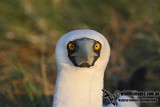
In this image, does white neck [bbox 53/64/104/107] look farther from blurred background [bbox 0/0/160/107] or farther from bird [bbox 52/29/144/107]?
blurred background [bbox 0/0/160/107]

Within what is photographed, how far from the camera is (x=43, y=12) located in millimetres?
4633

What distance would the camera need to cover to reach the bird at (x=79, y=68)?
2.04 metres

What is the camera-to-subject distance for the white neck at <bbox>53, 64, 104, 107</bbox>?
2.09m

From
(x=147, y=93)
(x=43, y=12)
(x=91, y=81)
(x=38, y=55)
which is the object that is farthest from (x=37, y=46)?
(x=91, y=81)

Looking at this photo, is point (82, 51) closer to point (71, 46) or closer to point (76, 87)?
point (71, 46)

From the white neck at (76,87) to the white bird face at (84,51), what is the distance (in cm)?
7

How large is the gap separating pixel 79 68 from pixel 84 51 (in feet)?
0.43

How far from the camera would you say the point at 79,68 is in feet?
6.83

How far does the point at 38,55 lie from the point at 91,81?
2.46 metres

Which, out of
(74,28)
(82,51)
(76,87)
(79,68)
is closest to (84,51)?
(82,51)

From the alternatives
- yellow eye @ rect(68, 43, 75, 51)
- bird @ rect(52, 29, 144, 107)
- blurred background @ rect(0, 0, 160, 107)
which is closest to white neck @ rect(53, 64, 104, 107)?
bird @ rect(52, 29, 144, 107)

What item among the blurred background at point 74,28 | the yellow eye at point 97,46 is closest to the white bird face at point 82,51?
the yellow eye at point 97,46

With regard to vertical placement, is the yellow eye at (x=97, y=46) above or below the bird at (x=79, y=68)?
above

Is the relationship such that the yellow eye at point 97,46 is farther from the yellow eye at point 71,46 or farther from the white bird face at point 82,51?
the yellow eye at point 71,46
